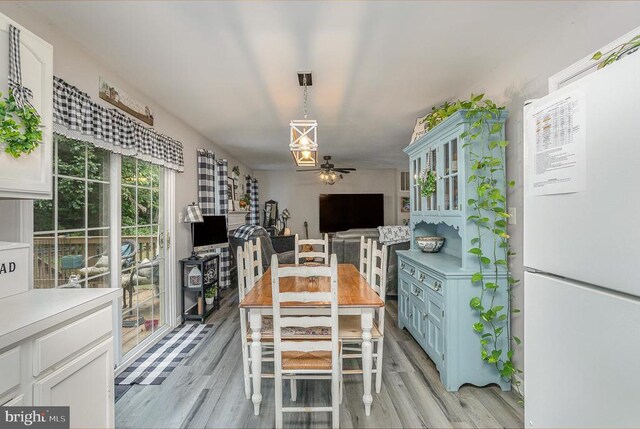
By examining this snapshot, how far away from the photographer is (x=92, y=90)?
2334mm

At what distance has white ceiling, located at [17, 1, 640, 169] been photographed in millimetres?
1786

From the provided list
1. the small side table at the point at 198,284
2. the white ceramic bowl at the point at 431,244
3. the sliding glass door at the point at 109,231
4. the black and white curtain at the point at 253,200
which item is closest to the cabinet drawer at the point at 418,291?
the white ceramic bowl at the point at 431,244

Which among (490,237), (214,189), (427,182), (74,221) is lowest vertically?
(490,237)

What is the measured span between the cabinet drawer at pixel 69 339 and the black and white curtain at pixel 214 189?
9.99ft

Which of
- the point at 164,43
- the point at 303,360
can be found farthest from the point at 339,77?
the point at 303,360

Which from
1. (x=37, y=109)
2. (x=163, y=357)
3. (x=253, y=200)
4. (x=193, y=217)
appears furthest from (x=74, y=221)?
(x=253, y=200)

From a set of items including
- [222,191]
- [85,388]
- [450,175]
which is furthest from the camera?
[222,191]

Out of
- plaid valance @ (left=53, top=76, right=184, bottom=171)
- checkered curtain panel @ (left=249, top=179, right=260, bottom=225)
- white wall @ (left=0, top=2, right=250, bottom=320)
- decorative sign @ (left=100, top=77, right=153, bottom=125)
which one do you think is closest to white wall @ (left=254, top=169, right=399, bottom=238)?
checkered curtain panel @ (left=249, top=179, right=260, bottom=225)

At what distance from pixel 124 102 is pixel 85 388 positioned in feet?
7.46

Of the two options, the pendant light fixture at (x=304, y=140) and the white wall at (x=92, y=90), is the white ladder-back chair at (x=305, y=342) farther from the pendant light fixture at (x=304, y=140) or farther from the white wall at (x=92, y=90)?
the white wall at (x=92, y=90)

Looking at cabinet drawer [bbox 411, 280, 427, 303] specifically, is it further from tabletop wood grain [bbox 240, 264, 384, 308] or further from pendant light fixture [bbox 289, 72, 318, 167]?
pendant light fixture [bbox 289, 72, 318, 167]

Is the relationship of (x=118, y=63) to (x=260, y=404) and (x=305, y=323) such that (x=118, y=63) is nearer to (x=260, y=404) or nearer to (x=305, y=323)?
(x=305, y=323)

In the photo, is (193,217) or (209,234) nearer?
(193,217)

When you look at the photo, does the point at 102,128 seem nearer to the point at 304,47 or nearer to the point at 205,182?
the point at 304,47
